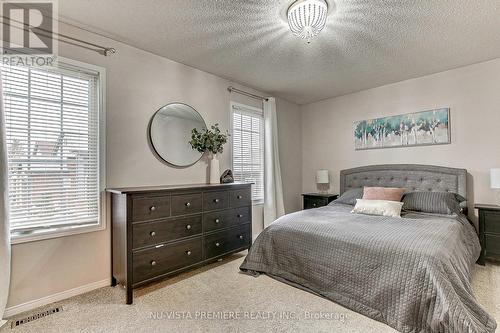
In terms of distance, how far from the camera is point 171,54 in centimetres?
299

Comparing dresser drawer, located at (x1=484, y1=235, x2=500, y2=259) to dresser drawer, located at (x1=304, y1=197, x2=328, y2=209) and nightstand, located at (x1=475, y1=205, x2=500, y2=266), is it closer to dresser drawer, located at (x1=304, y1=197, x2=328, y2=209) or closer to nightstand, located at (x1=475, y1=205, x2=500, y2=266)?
nightstand, located at (x1=475, y1=205, x2=500, y2=266)

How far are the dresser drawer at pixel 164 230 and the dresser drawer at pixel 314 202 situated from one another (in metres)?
2.37

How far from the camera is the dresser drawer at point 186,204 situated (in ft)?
8.51

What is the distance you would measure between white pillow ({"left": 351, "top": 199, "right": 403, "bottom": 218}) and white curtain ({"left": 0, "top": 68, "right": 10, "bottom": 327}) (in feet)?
11.2

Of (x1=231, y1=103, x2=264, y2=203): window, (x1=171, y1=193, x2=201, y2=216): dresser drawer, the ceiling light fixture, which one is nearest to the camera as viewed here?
the ceiling light fixture

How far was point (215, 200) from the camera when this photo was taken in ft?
9.84

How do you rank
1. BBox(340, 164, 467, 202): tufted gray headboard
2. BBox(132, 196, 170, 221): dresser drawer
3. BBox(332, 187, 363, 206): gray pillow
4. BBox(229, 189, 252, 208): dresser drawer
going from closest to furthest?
BBox(132, 196, 170, 221): dresser drawer
BBox(229, 189, 252, 208): dresser drawer
BBox(340, 164, 467, 202): tufted gray headboard
BBox(332, 187, 363, 206): gray pillow

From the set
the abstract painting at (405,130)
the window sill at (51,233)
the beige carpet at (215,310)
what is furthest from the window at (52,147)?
the abstract painting at (405,130)

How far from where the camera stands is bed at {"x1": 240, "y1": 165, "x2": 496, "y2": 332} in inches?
66.6

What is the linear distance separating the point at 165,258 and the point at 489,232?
12.1 ft

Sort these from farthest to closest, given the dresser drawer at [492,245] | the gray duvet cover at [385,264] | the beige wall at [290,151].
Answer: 1. the beige wall at [290,151]
2. the dresser drawer at [492,245]
3. the gray duvet cover at [385,264]

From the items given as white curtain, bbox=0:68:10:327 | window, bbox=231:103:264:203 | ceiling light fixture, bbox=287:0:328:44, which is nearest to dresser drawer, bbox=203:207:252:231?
window, bbox=231:103:264:203

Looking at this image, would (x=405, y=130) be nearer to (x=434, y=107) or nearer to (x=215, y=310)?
(x=434, y=107)

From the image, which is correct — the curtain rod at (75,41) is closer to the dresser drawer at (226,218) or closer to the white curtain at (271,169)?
the dresser drawer at (226,218)
